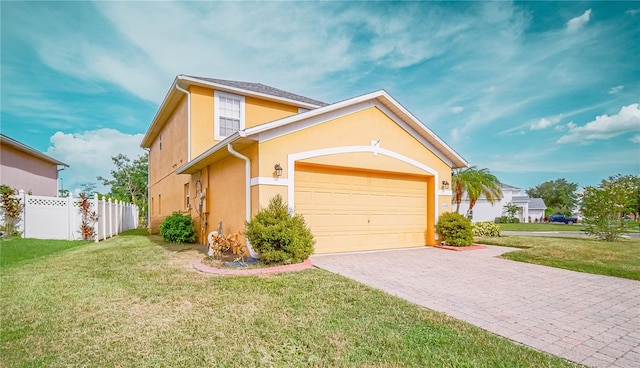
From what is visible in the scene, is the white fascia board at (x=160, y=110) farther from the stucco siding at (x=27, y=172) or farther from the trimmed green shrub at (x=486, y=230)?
the trimmed green shrub at (x=486, y=230)

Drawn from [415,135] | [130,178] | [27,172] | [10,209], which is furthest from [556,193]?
[27,172]

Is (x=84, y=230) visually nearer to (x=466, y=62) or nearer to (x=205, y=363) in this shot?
(x=205, y=363)

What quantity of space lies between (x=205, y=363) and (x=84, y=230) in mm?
14167

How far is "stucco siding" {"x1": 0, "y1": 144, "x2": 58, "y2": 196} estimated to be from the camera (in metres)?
16.5

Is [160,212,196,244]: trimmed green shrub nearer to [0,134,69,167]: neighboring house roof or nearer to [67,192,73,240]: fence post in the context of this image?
[67,192,73,240]: fence post

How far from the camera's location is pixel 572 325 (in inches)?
151

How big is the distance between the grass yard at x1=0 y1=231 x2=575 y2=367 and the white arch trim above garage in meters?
2.67

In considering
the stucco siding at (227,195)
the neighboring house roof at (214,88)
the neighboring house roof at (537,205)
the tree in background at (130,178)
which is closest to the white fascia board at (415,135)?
the neighboring house roof at (214,88)

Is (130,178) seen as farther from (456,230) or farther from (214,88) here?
(456,230)

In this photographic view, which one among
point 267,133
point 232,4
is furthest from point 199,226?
point 232,4

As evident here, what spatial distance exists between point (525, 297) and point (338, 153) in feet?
18.2

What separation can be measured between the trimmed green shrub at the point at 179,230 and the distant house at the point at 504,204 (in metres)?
26.8

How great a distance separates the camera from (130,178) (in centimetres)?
3934

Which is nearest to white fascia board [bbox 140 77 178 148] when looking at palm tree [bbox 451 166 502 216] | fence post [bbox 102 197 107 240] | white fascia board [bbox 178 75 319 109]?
white fascia board [bbox 178 75 319 109]
